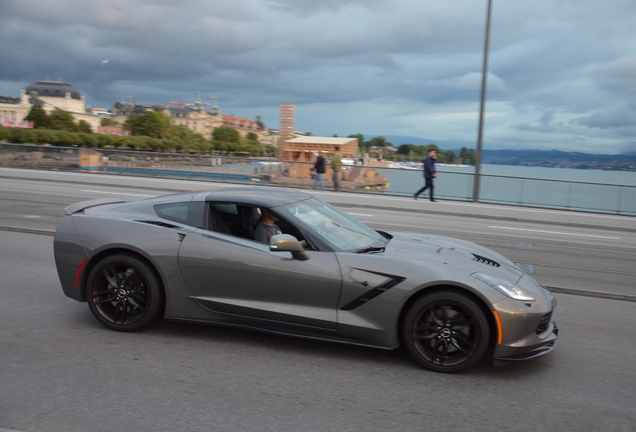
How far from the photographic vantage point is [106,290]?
17.0 feet

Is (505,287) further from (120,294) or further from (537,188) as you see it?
(537,188)

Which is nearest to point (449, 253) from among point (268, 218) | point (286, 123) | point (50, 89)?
point (268, 218)

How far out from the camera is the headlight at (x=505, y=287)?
438cm

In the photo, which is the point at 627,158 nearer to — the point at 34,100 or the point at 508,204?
the point at 508,204

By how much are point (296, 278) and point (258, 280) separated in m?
0.33

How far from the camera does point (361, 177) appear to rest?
923 inches

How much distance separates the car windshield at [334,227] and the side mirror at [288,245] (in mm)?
298

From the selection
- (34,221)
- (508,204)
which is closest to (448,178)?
(508,204)

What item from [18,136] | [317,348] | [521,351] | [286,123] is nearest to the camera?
[521,351]

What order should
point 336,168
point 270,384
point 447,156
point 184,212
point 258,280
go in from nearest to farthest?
point 270,384 < point 258,280 < point 184,212 < point 447,156 < point 336,168

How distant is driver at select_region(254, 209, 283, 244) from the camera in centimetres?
494

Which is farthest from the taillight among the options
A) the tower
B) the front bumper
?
the tower

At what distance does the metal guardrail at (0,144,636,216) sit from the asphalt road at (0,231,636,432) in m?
15.9

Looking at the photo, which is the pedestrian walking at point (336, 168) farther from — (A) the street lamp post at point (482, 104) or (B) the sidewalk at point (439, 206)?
(A) the street lamp post at point (482, 104)
